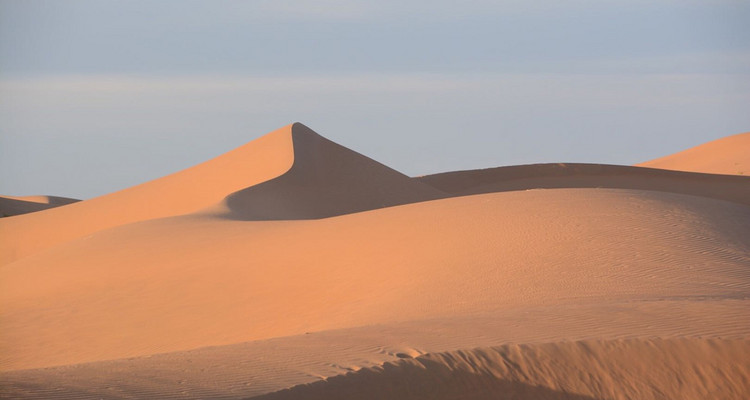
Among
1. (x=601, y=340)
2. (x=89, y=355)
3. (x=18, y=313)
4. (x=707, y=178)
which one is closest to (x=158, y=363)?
(x=601, y=340)

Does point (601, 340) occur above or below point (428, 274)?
below

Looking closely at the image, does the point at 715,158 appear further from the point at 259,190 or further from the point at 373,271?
the point at 373,271

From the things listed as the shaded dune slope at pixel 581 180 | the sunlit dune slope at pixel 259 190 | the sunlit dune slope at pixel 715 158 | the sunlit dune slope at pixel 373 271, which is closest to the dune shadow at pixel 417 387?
the sunlit dune slope at pixel 373 271

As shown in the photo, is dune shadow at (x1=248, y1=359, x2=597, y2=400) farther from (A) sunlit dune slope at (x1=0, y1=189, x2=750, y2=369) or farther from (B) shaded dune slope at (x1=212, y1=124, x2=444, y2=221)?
(B) shaded dune slope at (x1=212, y1=124, x2=444, y2=221)

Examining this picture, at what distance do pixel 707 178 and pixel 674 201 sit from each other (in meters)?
17.4

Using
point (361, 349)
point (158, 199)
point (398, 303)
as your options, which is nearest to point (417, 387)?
point (361, 349)

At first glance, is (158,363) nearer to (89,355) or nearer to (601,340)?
(601,340)

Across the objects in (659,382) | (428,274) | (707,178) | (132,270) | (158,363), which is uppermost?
(707,178)

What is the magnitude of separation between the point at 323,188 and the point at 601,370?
73.4ft

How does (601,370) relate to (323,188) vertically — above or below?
below

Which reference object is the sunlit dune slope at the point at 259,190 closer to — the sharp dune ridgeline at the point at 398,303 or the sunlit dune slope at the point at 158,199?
the sunlit dune slope at the point at 158,199

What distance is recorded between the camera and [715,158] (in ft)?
170

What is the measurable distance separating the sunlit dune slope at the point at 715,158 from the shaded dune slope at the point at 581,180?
10.6m

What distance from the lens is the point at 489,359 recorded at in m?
9.05
